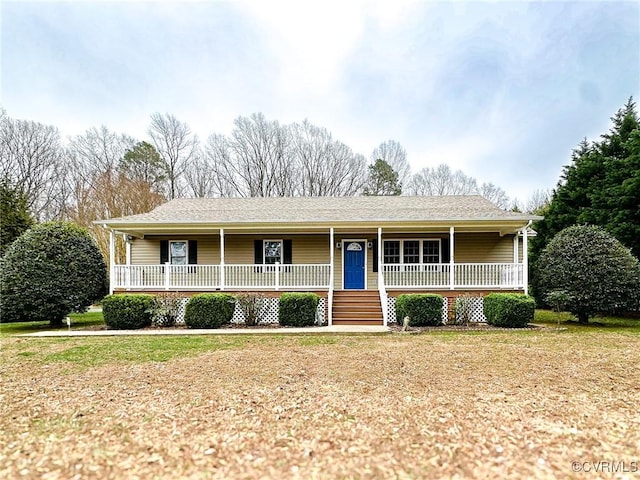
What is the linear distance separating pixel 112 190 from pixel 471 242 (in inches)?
817

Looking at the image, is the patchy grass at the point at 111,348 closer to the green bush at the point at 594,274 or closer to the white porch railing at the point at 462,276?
the white porch railing at the point at 462,276

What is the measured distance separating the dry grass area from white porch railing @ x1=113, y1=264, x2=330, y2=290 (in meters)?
5.94

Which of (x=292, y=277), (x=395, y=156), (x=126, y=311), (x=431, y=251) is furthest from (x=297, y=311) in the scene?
A: (x=395, y=156)

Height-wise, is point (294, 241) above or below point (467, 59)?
below

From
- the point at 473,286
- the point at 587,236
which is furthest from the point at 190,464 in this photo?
the point at 587,236

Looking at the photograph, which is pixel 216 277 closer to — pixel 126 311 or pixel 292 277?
pixel 292 277

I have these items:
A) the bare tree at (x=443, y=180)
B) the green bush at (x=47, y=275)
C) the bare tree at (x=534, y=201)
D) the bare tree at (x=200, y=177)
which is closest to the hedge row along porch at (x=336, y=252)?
the green bush at (x=47, y=275)

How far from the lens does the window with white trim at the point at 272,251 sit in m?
14.9

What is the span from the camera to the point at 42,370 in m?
6.30

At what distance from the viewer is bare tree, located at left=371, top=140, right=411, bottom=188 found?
3189cm

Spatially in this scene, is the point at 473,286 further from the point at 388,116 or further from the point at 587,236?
the point at 388,116

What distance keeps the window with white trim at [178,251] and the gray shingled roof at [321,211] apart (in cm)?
117

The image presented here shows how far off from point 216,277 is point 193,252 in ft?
6.80

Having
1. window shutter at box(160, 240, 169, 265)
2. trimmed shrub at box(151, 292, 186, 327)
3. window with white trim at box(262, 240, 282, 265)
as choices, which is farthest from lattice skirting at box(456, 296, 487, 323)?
window shutter at box(160, 240, 169, 265)
